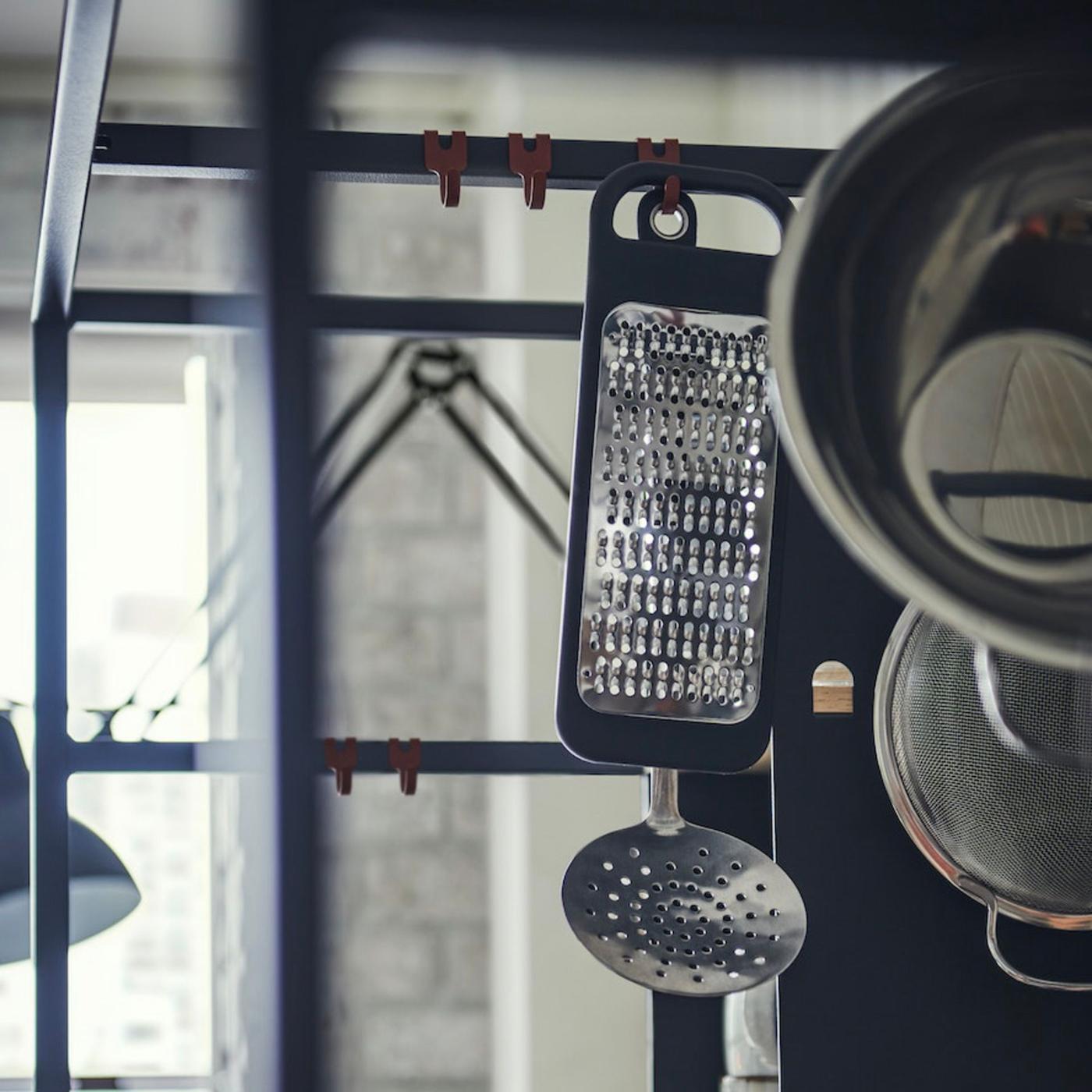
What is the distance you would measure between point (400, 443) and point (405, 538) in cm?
15

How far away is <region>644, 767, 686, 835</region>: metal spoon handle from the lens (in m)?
0.76

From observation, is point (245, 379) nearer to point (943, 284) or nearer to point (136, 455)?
point (943, 284)

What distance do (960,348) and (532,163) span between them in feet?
1.31

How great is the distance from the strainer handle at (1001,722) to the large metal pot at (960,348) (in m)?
0.36

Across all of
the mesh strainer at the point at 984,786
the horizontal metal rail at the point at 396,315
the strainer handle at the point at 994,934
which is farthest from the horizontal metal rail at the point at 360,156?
the strainer handle at the point at 994,934

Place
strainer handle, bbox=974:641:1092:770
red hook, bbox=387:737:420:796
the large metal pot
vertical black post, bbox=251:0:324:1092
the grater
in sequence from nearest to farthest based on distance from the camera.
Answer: vertical black post, bbox=251:0:324:1092
the large metal pot
the grater
strainer handle, bbox=974:641:1092:770
red hook, bbox=387:737:420:796

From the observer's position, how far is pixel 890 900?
948mm

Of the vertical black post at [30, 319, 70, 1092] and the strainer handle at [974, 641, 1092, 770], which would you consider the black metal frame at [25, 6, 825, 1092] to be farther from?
the strainer handle at [974, 641, 1092, 770]

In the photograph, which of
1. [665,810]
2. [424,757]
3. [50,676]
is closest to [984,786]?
[665,810]

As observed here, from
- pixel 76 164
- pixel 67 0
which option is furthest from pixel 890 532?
pixel 76 164

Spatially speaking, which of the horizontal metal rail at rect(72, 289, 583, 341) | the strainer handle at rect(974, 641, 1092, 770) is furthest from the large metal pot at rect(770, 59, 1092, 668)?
the horizontal metal rail at rect(72, 289, 583, 341)

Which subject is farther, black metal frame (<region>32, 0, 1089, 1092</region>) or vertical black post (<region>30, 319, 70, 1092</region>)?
vertical black post (<region>30, 319, 70, 1092</region>)

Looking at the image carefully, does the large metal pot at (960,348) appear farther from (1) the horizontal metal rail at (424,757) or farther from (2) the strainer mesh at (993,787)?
(1) the horizontal metal rail at (424,757)

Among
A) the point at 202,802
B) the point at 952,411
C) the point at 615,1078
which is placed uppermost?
the point at 952,411
